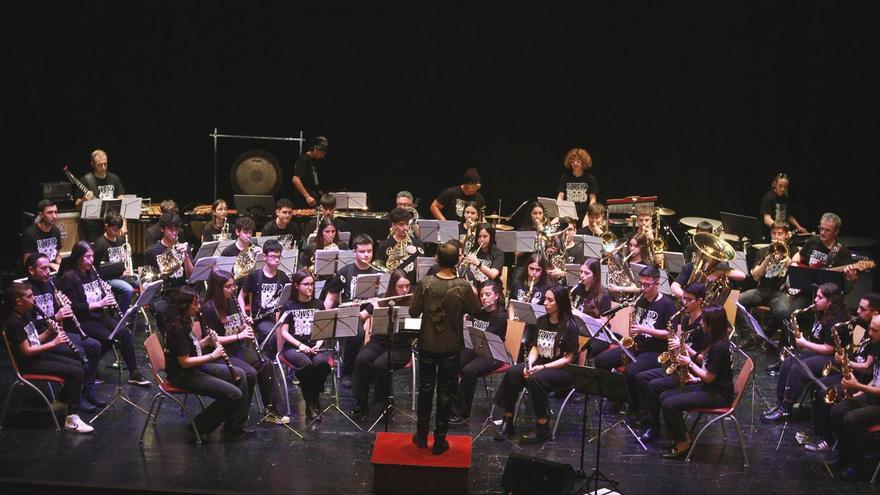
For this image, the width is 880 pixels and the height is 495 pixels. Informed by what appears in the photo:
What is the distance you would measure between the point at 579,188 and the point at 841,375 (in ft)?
16.7

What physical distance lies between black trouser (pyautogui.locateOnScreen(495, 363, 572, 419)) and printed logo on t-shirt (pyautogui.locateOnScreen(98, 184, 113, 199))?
6473 mm

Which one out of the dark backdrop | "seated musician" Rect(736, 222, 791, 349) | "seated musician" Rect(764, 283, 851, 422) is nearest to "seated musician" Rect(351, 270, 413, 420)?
"seated musician" Rect(764, 283, 851, 422)

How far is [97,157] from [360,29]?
4.34 meters

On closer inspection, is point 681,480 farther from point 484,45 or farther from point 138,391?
point 484,45

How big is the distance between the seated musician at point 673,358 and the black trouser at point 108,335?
485cm

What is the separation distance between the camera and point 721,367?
305 inches

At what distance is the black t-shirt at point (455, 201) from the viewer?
39.4ft

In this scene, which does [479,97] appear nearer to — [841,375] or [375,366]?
[375,366]

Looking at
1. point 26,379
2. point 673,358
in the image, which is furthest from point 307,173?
point 673,358

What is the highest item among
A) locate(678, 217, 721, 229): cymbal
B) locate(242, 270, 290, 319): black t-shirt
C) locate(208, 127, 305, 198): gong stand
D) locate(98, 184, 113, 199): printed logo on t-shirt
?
locate(208, 127, 305, 198): gong stand

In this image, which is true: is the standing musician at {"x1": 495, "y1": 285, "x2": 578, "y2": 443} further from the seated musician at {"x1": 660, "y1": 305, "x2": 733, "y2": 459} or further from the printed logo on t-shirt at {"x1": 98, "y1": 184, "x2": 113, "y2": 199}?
the printed logo on t-shirt at {"x1": 98, "y1": 184, "x2": 113, "y2": 199}

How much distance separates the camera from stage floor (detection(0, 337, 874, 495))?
7129 millimetres

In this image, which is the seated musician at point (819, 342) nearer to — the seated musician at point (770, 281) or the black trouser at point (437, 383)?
the seated musician at point (770, 281)

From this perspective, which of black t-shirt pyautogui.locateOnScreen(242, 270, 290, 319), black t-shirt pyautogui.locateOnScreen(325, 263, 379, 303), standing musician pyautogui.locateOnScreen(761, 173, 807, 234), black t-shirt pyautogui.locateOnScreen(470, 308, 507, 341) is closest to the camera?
black t-shirt pyautogui.locateOnScreen(470, 308, 507, 341)
